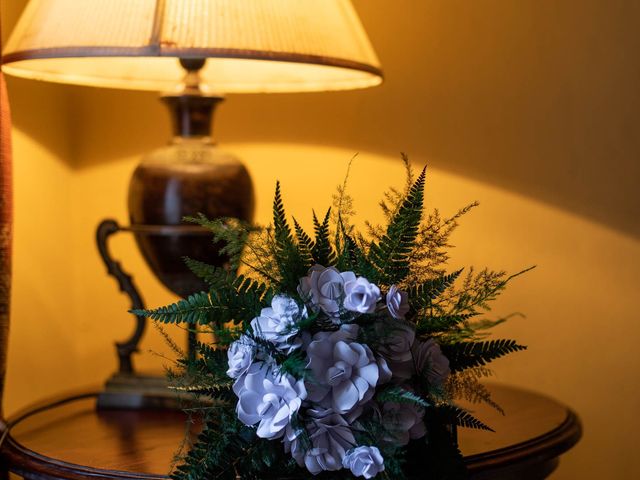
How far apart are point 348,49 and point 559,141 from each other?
1.60ft

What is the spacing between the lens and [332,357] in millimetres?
837

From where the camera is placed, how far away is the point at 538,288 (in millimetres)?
1559

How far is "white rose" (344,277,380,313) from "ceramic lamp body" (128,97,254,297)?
0.50 m

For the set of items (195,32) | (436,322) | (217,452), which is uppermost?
(195,32)

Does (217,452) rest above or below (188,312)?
below

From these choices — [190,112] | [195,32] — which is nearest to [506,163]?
[190,112]

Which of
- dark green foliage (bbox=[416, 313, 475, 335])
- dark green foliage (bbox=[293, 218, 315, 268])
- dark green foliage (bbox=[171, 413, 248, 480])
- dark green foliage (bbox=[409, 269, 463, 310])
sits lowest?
dark green foliage (bbox=[171, 413, 248, 480])

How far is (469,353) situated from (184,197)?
0.52 meters

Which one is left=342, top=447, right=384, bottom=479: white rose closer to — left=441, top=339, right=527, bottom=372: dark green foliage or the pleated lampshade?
left=441, top=339, right=527, bottom=372: dark green foliage

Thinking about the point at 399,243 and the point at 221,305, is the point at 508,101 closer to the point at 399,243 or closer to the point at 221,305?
the point at 399,243

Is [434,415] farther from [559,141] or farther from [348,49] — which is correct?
[559,141]

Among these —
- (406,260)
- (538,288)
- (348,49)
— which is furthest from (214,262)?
(538,288)

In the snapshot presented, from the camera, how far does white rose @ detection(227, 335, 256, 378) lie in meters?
0.84

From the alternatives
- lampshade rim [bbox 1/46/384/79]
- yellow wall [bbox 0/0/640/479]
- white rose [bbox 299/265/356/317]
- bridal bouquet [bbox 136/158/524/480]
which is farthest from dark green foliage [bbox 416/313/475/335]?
yellow wall [bbox 0/0/640/479]
